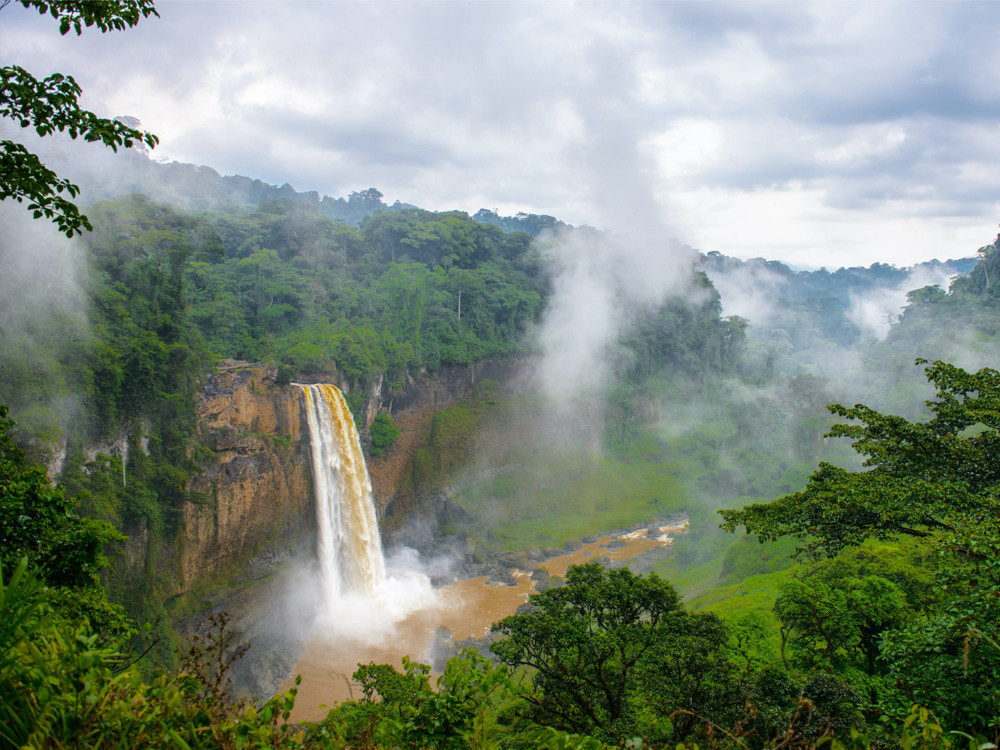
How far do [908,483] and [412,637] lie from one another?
21771 millimetres

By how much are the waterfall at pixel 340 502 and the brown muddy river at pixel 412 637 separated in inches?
126

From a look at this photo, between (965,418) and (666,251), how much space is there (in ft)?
189

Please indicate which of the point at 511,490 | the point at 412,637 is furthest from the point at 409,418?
the point at 412,637

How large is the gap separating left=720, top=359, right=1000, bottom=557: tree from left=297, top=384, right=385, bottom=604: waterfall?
2214 centimetres

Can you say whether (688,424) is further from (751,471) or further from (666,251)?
(666,251)

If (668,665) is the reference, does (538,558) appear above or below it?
below

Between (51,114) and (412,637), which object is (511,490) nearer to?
(412,637)

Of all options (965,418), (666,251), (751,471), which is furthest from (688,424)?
(965,418)

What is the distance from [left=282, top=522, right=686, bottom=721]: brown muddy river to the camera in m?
21.5

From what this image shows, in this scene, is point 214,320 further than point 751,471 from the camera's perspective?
No

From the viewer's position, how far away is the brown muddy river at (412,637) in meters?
21.5

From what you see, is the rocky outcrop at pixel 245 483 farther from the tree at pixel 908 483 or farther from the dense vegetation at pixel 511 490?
the tree at pixel 908 483

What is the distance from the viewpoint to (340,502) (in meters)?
29.0

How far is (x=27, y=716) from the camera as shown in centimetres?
256
